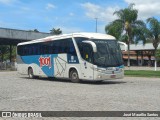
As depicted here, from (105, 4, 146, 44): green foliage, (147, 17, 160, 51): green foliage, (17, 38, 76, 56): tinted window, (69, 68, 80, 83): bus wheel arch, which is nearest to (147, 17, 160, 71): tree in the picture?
(147, 17, 160, 51): green foliage

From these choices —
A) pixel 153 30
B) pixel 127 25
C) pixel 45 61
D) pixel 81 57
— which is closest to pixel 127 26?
pixel 127 25

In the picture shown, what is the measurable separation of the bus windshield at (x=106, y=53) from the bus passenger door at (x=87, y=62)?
0.07 m

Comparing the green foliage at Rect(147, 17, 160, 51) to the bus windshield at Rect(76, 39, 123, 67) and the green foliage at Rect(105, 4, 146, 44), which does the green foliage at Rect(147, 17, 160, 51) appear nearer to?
the green foliage at Rect(105, 4, 146, 44)

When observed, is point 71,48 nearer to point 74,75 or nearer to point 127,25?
point 74,75

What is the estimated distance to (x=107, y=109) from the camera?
10914mm

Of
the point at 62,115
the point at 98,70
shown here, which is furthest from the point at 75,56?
the point at 62,115

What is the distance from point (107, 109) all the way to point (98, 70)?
10.7m

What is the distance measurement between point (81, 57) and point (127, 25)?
115 feet

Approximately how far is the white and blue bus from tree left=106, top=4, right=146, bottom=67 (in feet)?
99.2

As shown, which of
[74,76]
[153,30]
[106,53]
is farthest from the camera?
[153,30]

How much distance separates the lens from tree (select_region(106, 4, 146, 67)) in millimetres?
56406

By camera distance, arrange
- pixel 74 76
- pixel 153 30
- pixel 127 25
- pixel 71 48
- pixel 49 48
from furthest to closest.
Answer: pixel 153 30, pixel 127 25, pixel 49 48, pixel 74 76, pixel 71 48

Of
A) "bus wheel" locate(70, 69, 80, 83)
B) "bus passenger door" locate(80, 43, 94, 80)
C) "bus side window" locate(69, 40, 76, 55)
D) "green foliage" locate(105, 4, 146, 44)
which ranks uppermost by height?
"green foliage" locate(105, 4, 146, 44)

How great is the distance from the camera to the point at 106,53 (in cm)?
2197
